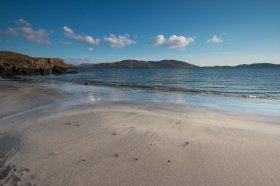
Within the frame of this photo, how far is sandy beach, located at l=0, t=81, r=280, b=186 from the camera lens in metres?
3.72

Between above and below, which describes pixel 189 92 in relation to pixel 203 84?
above

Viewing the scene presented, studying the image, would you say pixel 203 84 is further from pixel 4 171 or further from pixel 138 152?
pixel 4 171

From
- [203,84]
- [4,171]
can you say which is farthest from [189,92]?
[4,171]

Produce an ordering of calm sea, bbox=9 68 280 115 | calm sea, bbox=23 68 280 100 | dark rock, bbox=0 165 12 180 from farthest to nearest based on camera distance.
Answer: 1. calm sea, bbox=23 68 280 100
2. calm sea, bbox=9 68 280 115
3. dark rock, bbox=0 165 12 180

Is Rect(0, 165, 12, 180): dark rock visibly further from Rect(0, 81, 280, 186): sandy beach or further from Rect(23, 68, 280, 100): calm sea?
Rect(23, 68, 280, 100): calm sea

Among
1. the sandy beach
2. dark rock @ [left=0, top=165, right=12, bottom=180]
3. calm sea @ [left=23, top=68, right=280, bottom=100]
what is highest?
dark rock @ [left=0, top=165, right=12, bottom=180]

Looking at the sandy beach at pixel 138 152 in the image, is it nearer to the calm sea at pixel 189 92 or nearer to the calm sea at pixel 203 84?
the calm sea at pixel 189 92

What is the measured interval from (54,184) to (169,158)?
2338mm

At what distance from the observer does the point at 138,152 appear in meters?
4.83

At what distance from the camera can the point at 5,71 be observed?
212 feet

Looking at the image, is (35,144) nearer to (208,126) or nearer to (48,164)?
(48,164)

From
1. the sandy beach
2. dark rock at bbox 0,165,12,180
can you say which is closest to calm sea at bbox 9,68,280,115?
the sandy beach

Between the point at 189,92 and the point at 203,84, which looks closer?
the point at 189,92

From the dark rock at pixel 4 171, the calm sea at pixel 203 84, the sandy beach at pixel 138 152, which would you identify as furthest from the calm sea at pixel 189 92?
the dark rock at pixel 4 171
